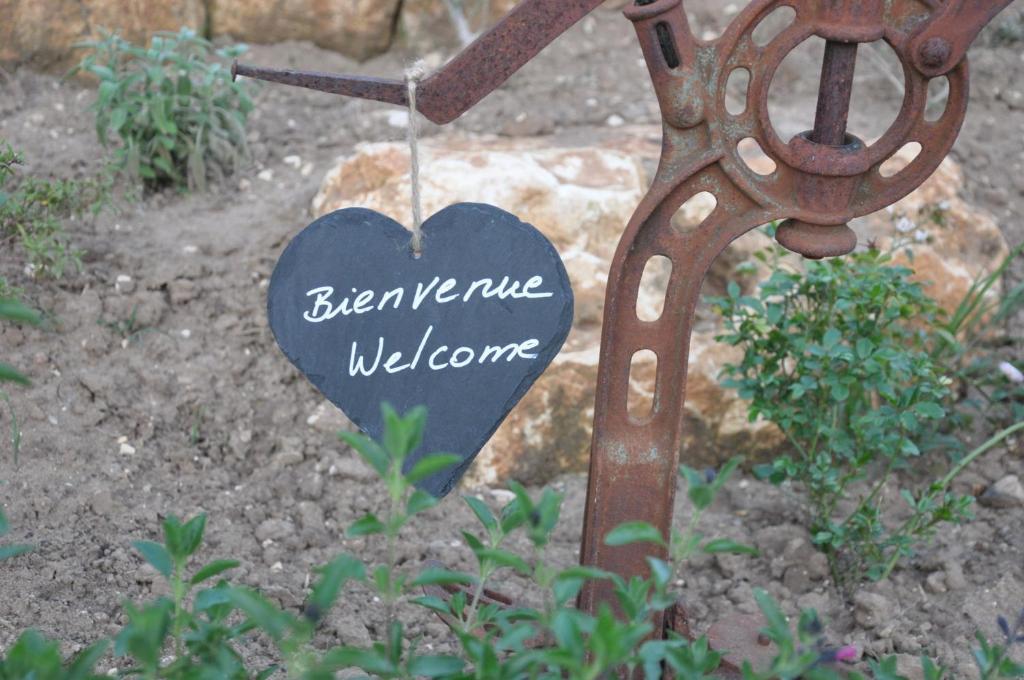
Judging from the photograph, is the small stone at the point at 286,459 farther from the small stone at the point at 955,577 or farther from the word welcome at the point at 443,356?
the small stone at the point at 955,577

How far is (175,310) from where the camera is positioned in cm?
271

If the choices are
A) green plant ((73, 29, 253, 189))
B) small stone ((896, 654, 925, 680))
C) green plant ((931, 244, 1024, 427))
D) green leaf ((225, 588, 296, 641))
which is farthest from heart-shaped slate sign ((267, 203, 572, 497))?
green plant ((73, 29, 253, 189))

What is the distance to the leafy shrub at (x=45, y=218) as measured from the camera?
2.48 m

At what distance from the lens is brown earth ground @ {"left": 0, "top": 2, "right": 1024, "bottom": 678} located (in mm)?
2111

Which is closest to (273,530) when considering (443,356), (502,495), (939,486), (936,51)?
(502,495)

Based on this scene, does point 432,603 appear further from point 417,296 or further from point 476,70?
point 476,70

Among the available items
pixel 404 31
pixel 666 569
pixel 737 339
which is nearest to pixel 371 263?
pixel 666 569

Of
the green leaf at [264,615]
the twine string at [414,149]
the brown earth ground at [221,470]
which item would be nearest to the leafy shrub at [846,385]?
the brown earth ground at [221,470]

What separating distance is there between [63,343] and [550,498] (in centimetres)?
162

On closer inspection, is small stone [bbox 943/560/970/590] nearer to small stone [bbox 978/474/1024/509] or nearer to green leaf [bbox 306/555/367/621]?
small stone [bbox 978/474/1024/509]

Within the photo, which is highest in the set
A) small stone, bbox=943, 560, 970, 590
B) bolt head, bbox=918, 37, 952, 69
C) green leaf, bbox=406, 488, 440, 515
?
bolt head, bbox=918, 37, 952, 69

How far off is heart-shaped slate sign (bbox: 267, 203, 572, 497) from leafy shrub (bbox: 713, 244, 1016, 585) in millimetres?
818

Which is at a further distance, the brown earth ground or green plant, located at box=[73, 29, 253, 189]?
green plant, located at box=[73, 29, 253, 189]

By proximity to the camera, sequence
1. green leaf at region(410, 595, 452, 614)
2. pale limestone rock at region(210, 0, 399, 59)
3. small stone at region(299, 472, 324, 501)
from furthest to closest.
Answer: pale limestone rock at region(210, 0, 399, 59), small stone at region(299, 472, 324, 501), green leaf at region(410, 595, 452, 614)
